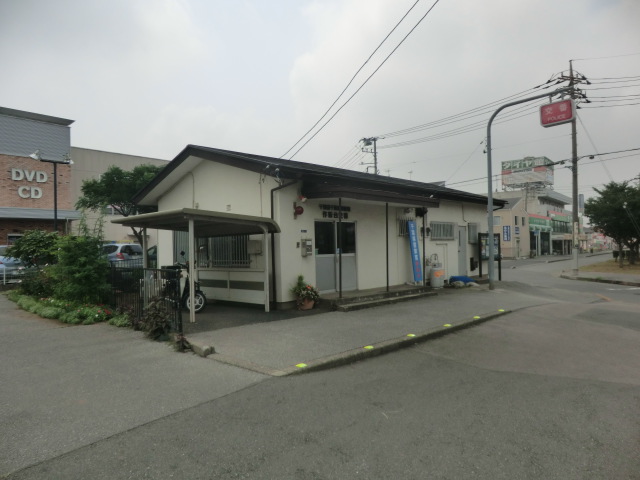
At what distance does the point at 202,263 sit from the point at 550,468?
32.7 ft

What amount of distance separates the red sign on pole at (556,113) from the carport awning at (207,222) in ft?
32.2

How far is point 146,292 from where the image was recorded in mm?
7855

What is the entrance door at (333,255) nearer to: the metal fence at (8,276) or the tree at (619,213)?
the metal fence at (8,276)

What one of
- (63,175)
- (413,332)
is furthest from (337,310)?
(63,175)

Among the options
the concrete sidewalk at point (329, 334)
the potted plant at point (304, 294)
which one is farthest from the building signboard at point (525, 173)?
the potted plant at point (304, 294)

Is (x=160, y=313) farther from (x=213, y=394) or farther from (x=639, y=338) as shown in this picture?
(x=639, y=338)

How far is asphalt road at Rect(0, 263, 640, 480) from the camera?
2.97 meters

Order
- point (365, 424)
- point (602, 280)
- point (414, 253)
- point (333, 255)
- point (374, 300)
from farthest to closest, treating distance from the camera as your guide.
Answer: point (602, 280)
point (414, 253)
point (333, 255)
point (374, 300)
point (365, 424)

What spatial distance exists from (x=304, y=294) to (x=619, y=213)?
109ft

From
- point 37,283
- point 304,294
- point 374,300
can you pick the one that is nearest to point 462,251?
point 374,300

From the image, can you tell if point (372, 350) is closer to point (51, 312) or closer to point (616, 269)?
point (51, 312)

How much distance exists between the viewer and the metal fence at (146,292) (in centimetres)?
710

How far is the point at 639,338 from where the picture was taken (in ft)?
24.6

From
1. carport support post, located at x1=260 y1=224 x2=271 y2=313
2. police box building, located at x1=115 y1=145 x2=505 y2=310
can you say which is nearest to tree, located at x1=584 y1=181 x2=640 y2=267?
police box building, located at x1=115 y1=145 x2=505 y2=310
